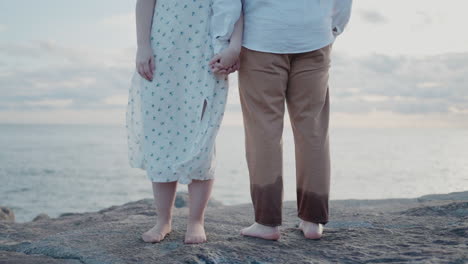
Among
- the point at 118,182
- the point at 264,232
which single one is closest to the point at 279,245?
the point at 264,232

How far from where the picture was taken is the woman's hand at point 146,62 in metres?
2.24

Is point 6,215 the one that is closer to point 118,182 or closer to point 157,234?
point 157,234

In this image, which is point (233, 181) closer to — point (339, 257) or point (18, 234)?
point (18, 234)

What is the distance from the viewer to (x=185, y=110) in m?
2.28

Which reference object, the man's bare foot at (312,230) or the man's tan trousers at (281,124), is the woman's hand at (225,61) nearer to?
the man's tan trousers at (281,124)

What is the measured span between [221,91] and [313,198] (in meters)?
0.73

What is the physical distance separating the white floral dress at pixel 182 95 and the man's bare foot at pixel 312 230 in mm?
578

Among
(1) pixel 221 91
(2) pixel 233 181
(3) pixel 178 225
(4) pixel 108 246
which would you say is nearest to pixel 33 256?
(4) pixel 108 246

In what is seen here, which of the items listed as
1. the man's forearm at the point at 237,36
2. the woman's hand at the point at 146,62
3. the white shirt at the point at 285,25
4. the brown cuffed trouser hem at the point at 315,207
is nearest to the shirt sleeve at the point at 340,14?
the white shirt at the point at 285,25

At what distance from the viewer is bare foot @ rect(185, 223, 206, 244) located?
7.29ft

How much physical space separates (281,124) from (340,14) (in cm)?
74

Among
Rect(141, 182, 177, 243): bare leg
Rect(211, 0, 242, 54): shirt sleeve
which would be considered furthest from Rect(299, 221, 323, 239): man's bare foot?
Rect(211, 0, 242, 54): shirt sleeve

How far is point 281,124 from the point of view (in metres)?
2.28

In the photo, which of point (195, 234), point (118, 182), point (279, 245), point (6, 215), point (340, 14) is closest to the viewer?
point (279, 245)
